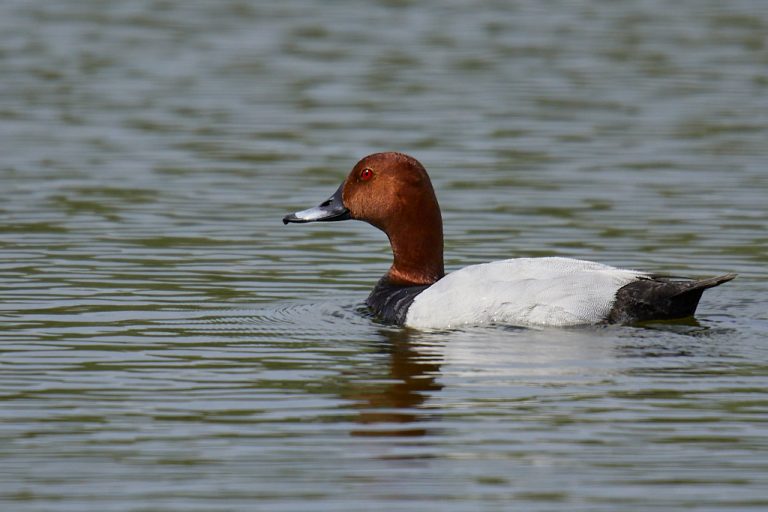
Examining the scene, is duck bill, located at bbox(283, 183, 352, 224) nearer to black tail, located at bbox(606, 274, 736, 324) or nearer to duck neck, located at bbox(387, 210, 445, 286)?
duck neck, located at bbox(387, 210, 445, 286)

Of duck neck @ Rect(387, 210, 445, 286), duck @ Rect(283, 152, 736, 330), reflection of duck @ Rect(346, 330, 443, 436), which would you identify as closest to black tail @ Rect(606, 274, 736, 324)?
duck @ Rect(283, 152, 736, 330)

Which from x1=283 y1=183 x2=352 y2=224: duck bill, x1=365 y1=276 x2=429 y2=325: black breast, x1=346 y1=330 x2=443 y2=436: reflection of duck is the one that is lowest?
x1=365 y1=276 x2=429 y2=325: black breast

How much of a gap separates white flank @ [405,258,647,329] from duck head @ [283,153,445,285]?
0.89 meters

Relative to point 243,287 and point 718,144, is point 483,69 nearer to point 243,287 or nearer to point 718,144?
point 718,144

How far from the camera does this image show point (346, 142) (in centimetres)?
1466

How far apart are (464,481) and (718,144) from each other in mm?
9401

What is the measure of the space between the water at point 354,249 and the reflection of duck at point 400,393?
0.08 ft

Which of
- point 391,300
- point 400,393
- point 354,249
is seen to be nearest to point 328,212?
point 391,300

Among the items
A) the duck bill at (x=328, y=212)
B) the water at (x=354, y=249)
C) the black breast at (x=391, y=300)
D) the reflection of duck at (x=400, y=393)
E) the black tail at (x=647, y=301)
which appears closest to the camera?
the water at (x=354, y=249)

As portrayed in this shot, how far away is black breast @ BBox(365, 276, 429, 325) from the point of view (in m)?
8.77

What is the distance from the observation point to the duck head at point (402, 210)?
30.7ft

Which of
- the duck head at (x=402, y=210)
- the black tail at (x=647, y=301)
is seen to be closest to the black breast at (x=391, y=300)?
the duck head at (x=402, y=210)

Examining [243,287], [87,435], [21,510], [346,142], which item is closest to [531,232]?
[243,287]

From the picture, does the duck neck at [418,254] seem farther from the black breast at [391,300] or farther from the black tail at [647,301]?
the black tail at [647,301]
